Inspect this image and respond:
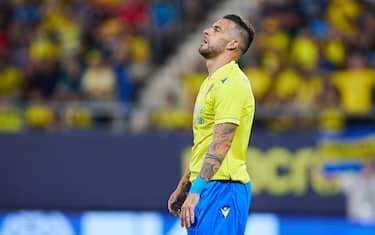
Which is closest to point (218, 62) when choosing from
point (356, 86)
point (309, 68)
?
point (356, 86)

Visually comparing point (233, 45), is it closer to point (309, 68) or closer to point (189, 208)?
point (189, 208)

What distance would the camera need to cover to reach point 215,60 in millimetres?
6312

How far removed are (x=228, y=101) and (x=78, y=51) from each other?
31.5 feet

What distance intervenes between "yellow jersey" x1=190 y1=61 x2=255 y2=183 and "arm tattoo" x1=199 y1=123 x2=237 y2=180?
0.04m

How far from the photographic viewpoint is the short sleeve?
6031 millimetres

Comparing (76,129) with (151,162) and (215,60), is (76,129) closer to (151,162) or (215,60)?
(151,162)

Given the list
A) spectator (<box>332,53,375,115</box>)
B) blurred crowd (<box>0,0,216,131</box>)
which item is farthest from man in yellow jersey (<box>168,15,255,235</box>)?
blurred crowd (<box>0,0,216,131</box>)

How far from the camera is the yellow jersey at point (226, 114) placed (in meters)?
6.07

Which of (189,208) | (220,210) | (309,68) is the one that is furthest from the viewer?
(309,68)

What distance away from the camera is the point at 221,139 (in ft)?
19.7

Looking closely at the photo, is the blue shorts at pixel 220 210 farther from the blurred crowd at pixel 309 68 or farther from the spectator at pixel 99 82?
the spectator at pixel 99 82

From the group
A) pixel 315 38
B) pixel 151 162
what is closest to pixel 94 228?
pixel 151 162

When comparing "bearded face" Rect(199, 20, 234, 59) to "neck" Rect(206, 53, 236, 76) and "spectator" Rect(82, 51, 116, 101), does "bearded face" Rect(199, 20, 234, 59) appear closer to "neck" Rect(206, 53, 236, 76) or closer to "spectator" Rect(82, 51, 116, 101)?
"neck" Rect(206, 53, 236, 76)

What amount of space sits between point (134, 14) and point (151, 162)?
261 centimetres
